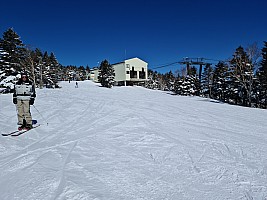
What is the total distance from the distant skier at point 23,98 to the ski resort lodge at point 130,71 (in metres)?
46.4

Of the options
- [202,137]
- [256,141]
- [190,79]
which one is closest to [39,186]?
[202,137]

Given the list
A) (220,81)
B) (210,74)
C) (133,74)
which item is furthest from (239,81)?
(133,74)

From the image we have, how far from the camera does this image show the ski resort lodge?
2062 inches

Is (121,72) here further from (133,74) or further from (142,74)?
(142,74)

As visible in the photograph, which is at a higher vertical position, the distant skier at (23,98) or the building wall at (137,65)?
the building wall at (137,65)

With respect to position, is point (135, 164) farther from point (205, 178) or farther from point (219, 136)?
point (219, 136)

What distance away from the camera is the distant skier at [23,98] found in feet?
19.7

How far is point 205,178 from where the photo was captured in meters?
2.79

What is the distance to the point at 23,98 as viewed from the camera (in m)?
6.04

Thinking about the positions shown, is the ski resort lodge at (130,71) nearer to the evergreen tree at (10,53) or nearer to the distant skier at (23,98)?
the evergreen tree at (10,53)

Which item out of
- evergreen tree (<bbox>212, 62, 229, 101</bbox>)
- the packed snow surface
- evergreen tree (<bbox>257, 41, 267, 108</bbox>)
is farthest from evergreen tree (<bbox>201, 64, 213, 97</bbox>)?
the packed snow surface

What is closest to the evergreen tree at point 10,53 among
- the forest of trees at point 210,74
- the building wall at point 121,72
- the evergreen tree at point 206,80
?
the forest of trees at point 210,74

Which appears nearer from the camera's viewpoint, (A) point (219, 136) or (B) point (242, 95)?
(A) point (219, 136)

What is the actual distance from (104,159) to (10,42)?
30.6 metres
